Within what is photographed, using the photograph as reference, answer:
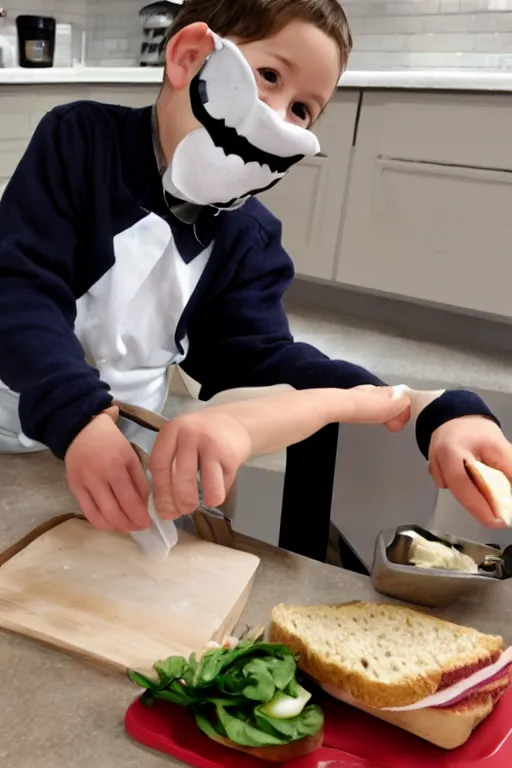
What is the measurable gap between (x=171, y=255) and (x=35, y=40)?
6.34 ft

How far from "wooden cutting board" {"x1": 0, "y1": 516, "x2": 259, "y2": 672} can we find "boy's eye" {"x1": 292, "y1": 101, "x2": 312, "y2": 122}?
385 millimetres

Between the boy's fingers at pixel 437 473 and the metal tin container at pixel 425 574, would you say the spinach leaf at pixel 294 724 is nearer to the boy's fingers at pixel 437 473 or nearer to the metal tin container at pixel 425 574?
the metal tin container at pixel 425 574

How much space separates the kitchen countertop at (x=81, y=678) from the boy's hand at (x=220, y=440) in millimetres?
115

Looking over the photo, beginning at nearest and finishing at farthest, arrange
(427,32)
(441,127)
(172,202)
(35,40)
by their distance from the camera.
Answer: (172,202)
(441,127)
(427,32)
(35,40)

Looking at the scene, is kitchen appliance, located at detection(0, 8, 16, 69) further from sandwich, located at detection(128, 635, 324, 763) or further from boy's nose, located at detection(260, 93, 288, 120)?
sandwich, located at detection(128, 635, 324, 763)

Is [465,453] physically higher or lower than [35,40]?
lower

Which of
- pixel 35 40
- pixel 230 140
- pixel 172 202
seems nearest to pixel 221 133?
pixel 230 140

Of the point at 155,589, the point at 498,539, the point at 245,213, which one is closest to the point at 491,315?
the point at 498,539

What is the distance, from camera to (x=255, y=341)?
84 centimetres

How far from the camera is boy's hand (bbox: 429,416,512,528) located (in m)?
0.66

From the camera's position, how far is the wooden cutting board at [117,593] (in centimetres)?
52

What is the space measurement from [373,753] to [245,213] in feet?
1.87

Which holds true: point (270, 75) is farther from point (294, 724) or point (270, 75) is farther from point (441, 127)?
point (441, 127)

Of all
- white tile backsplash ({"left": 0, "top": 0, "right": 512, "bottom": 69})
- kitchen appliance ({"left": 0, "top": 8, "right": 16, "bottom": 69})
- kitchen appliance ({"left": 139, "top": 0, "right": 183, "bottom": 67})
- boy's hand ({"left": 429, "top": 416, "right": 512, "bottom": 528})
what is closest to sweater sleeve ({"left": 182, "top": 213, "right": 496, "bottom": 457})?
boy's hand ({"left": 429, "top": 416, "right": 512, "bottom": 528})
